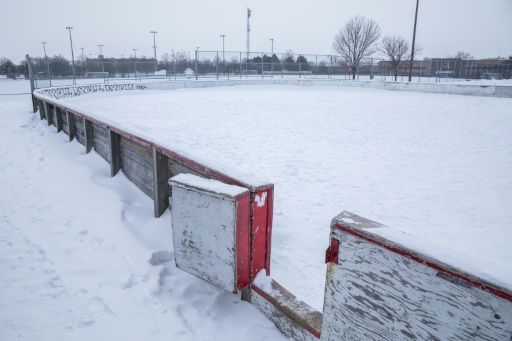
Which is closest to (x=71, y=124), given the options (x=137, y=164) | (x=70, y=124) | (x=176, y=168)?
(x=70, y=124)

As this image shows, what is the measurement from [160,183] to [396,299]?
2838 millimetres

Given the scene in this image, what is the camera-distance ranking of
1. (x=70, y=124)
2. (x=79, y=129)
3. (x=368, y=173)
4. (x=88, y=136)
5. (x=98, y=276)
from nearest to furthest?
1. (x=98, y=276)
2. (x=368, y=173)
3. (x=88, y=136)
4. (x=79, y=129)
5. (x=70, y=124)

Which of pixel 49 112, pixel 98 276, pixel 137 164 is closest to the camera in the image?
pixel 98 276

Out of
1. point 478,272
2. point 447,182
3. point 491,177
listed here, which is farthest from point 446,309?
point 491,177

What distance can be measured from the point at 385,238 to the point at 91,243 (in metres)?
3.01

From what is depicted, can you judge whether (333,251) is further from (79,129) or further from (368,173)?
(79,129)

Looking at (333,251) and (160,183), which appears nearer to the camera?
(333,251)

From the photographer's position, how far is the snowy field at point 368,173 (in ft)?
10.9

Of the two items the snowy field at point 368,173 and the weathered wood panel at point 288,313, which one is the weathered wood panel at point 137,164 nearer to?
the snowy field at point 368,173

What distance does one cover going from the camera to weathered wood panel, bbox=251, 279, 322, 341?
2043mm

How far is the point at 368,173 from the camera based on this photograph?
5.70 m

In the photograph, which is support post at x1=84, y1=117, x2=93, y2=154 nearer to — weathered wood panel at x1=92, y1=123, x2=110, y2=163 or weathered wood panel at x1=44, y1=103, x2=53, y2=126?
weathered wood panel at x1=92, y1=123, x2=110, y2=163

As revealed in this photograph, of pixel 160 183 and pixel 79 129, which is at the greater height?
pixel 79 129

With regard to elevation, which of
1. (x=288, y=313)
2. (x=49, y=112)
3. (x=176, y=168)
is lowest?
(x=288, y=313)
